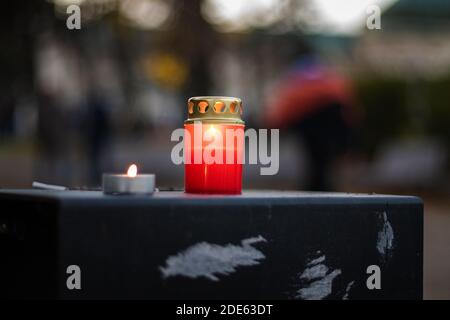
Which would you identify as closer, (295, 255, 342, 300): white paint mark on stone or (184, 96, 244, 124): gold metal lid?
(295, 255, 342, 300): white paint mark on stone

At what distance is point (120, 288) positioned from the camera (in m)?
2.07

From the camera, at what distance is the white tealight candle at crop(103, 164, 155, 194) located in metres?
2.18

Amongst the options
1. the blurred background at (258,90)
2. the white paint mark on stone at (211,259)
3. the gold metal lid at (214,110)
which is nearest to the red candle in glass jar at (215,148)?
the gold metal lid at (214,110)

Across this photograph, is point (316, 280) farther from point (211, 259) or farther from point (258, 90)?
point (258, 90)

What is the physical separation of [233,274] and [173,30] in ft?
40.0

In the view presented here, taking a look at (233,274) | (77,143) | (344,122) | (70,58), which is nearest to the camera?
(233,274)

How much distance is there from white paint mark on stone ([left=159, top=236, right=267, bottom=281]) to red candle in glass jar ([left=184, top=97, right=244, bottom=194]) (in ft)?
1.05

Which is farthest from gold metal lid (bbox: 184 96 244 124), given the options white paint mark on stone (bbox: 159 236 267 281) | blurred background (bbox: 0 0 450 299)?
blurred background (bbox: 0 0 450 299)

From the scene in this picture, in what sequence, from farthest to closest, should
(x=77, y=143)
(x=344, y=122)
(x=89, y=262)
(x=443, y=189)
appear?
(x=77, y=143) < (x=443, y=189) < (x=344, y=122) < (x=89, y=262)

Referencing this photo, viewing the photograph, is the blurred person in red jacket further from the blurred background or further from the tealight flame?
the tealight flame

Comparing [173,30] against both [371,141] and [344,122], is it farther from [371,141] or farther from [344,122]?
[344,122]
